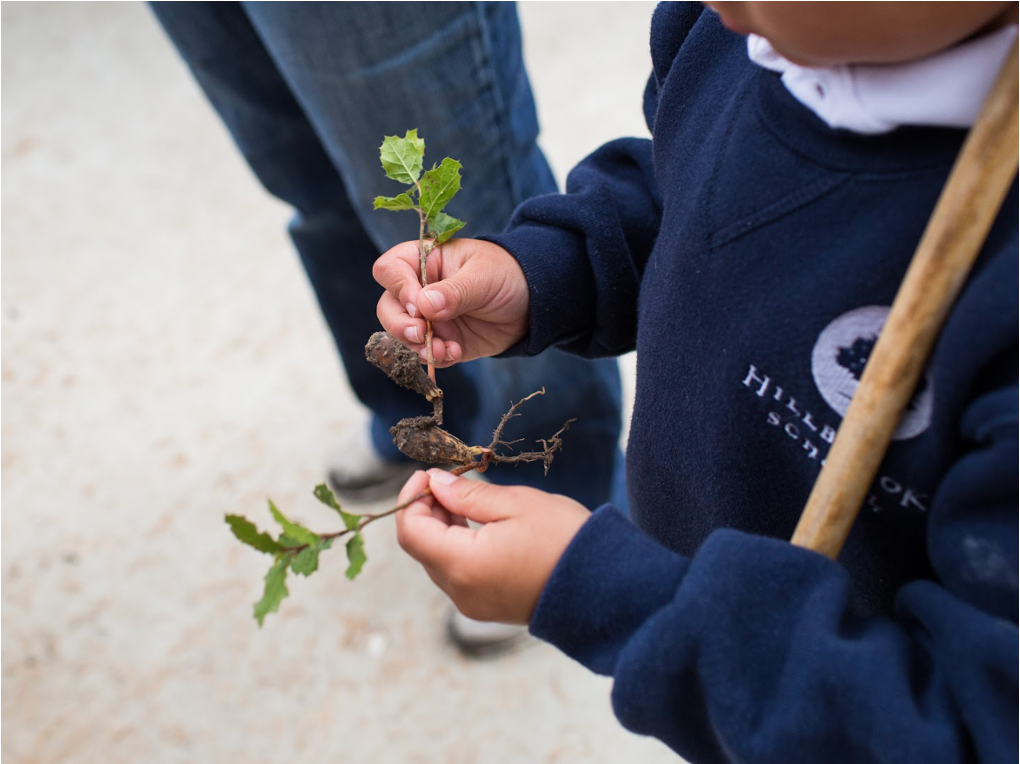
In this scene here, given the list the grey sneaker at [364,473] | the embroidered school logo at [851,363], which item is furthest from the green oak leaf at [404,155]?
the grey sneaker at [364,473]

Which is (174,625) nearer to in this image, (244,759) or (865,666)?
(244,759)

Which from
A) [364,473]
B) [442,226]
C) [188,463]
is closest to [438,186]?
[442,226]

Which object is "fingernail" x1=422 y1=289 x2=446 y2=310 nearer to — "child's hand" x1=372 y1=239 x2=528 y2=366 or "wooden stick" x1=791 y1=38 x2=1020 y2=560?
"child's hand" x1=372 y1=239 x2=528 y2=366

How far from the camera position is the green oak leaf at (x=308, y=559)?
647 mm

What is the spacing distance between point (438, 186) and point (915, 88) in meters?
0.38

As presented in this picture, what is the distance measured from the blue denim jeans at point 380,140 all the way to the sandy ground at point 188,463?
0.95 feet

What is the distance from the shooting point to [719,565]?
535mm

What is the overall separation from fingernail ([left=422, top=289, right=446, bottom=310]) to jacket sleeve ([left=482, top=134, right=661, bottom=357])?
11 cm

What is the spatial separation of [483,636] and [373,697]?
0.60 ft

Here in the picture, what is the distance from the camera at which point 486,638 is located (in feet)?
4.55

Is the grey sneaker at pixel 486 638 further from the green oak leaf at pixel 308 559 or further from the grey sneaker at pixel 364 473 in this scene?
the green oak leaf at pixel 308 559

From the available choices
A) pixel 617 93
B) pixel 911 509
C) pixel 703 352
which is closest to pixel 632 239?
pixel 703 352

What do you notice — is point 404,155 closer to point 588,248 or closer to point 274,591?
point 588,248

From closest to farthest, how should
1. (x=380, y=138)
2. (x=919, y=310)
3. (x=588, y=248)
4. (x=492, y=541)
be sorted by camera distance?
(x=919, y=310)
(x=492, y=541)
(x=588, y=248)
(x=380, y=138)
